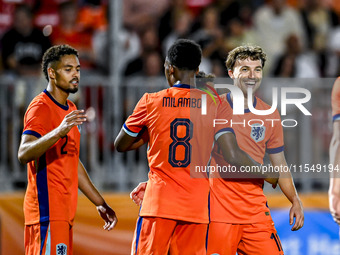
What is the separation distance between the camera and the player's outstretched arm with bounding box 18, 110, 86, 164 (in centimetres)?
514

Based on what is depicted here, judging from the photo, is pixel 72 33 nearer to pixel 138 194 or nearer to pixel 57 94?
pixel 57 94

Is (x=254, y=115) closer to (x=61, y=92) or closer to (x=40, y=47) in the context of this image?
(x=61, y=92)

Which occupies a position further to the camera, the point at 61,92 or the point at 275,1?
the point at 275,1

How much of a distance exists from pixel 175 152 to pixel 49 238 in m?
1.25

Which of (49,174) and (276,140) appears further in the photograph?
(276,140)

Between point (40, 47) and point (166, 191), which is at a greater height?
point (40, 47)

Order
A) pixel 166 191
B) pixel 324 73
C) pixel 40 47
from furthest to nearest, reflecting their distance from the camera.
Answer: pixel 324 73 < pixel 40 47 < pixel 166 191

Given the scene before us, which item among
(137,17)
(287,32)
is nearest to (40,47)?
(137,17)

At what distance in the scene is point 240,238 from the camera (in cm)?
583

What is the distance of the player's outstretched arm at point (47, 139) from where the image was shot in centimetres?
514

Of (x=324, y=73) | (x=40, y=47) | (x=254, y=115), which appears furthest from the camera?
(x=324, y=73)

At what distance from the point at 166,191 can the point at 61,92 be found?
1.25 metres

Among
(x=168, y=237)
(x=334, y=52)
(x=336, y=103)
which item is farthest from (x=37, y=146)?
(x=334, y=52)

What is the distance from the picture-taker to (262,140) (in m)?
5.90
